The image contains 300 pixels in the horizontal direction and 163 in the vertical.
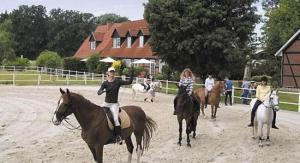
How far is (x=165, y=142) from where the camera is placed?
14.3 meters

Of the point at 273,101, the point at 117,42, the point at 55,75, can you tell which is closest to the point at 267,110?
the point at 273,101

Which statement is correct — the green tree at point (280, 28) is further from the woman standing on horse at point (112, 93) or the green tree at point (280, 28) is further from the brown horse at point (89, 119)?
the brown horse at point (89, 119)

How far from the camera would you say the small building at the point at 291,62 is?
3950 centimetres

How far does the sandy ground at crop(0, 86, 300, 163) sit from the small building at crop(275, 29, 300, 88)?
694 inches

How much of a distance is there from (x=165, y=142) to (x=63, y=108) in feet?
18.2

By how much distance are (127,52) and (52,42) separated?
46686mm

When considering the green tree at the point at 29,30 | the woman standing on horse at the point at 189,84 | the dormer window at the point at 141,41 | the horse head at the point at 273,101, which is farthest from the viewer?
the green tree at the point at 29,30

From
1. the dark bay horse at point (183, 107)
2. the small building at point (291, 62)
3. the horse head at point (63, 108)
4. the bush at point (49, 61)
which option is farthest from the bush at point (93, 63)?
the horse head at point (63, 108)

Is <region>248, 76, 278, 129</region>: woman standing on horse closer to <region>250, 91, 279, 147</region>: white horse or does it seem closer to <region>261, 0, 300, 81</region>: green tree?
<region>250, 91, 279, 147</region>: white horse

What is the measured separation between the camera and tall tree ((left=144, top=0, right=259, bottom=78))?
105 feet

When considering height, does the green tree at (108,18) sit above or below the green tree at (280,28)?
above

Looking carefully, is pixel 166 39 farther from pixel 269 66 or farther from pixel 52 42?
pixel 52 42

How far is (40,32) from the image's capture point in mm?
105688

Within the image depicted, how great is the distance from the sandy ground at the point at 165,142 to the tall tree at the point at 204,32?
10072 mm
